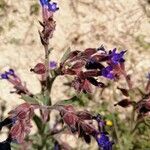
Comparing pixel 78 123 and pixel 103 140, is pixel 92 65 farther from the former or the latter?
pixel 103 140

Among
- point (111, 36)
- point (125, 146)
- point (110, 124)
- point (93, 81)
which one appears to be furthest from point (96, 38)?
point (93, 81)

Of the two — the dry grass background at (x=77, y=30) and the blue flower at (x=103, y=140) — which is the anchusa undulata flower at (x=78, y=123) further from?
the dry grass background at (x=77, y=30)

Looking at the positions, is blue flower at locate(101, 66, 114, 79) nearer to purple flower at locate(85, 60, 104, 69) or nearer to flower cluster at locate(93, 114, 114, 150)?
purple flower at locate(85, 60, 104, 69)

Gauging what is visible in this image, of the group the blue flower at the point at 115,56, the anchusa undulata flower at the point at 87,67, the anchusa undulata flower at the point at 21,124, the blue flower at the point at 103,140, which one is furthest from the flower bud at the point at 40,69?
the blue flower at the point at 103,140

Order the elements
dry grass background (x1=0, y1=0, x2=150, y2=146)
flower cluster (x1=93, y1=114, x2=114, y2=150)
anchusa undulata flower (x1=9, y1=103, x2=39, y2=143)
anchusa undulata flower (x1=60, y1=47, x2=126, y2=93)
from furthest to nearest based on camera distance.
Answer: dry grass background (x1=0, y1=0, x2=150, y2=146)
flower cluster (x1=93, y1=114, x2=114, y2=150)
anchusa undulata flower (x1=60, y1=47, x2=126, y2=93)
anchusa undulata flower (x1=9, y1=103, x2=39, y2=143)

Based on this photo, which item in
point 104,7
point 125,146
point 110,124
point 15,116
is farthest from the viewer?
point 104,7

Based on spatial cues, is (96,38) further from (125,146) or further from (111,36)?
(125,146)

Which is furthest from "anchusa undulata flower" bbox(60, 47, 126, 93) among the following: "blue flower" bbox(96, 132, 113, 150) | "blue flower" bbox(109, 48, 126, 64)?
"blue flower" bbox(96, 132, 113, 150)

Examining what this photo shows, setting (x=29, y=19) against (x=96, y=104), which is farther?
(x=29, y=19)
